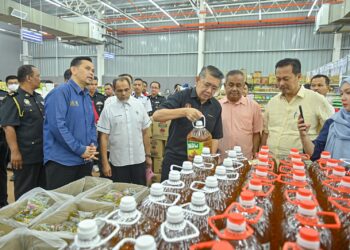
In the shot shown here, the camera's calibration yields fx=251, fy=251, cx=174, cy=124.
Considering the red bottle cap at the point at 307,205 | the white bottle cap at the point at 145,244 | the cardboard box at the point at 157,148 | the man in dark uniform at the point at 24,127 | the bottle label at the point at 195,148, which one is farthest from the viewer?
the cardboard box at the point at 157,148

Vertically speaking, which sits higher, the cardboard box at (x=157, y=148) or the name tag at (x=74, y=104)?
the name tag at (x=74, y=104)

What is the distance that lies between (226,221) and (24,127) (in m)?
2.49

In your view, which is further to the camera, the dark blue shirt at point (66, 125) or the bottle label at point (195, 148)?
the dark blue shirt at point (66, 125)

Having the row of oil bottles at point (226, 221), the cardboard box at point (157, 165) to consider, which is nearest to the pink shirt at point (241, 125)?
the row of oil bottles at point (226, 221)

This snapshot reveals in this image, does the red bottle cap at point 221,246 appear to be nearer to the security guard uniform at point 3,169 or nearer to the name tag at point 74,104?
the name tag at point 74,104

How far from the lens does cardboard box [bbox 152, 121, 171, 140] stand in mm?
3926

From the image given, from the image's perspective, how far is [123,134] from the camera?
8.18ft

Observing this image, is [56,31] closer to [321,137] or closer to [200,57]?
[200,57]

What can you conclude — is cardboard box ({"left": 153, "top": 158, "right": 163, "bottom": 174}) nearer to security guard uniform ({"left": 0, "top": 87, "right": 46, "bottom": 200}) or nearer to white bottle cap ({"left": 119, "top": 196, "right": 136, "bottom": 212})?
security guard uniform ({"left": 0, "top": 87, "right": 46, "bottom": 200})

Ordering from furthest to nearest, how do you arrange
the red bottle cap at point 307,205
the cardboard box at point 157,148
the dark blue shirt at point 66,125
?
the cardboard box at point 157,148 → the dark blue shirt at point 66,125 → the red bottle cap at point 307,205

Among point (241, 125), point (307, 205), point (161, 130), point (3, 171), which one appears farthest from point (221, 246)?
point (161, 130)

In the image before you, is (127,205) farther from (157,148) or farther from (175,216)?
(157,148)

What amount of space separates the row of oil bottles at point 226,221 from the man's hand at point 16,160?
86.5 inches

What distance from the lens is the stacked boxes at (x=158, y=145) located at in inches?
156
